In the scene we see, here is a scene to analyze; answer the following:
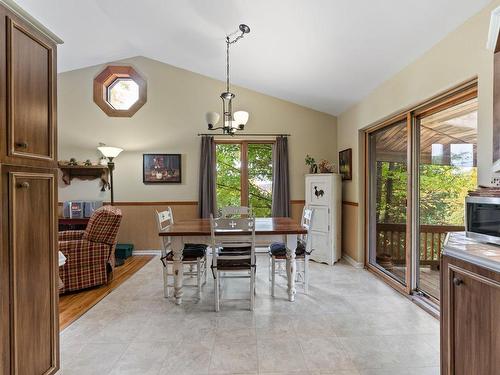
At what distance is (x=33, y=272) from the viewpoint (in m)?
1.57

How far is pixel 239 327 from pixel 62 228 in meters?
3.79

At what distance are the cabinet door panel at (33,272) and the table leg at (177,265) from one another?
1219 millimetres

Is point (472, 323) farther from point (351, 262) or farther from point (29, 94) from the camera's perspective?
point (351, 262)

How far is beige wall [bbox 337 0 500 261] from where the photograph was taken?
1.96 meters

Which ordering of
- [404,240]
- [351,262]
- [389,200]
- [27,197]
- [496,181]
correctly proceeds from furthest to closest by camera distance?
1. [351,262]
2. [389,200]
3. [404,240]
4. [496,181]
5. [27,197]

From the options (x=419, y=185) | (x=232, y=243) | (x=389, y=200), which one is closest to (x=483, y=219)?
(x=419, y=185)

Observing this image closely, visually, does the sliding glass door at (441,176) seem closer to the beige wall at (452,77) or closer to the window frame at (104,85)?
the beige wall at (452,77)

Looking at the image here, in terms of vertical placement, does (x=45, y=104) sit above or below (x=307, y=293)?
above

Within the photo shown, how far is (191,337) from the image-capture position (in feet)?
7.58

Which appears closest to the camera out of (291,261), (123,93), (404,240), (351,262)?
(291,261)

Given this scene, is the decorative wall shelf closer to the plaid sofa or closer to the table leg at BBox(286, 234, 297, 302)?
the plaid sofa

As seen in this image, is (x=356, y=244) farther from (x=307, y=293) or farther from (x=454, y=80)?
(x=454, y=80)

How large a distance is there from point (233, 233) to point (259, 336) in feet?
3.09

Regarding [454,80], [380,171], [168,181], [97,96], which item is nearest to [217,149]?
[168,181]
